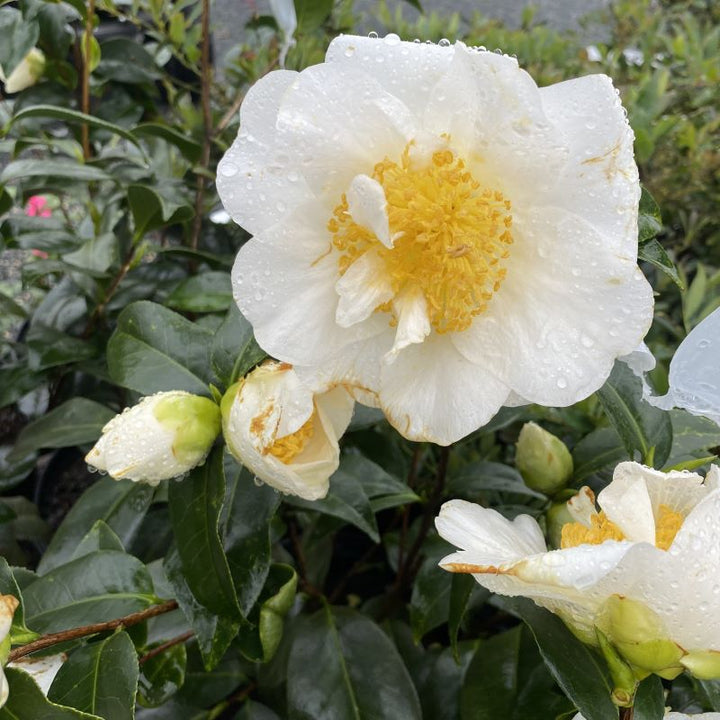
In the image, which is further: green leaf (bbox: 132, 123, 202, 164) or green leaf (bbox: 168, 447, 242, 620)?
green leaf (bbox: 132, 123, 202, 164)

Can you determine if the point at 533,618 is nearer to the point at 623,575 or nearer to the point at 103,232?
the point at 623,575

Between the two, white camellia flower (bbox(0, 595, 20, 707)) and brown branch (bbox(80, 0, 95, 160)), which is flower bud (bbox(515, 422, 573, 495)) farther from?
brown branch (bbox(80, 0, 95, 160))

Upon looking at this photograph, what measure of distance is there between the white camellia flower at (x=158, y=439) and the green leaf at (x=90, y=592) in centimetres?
10

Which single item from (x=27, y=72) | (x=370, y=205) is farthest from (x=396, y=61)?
(x=27, y=72)

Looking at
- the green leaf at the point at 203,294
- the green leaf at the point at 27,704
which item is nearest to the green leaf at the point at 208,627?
the green leaf at the point at 27,704

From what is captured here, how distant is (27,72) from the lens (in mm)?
1062

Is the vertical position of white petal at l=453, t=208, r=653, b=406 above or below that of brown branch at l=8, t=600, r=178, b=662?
above

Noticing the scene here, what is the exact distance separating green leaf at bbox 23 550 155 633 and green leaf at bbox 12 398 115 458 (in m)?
0.24

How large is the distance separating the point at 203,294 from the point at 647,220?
1.71ft

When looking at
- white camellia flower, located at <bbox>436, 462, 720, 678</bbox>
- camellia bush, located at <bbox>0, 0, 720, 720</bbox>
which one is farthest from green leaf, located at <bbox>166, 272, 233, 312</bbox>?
white camellia flower, located at <bbox>436, 462, 720, 678</bbox>

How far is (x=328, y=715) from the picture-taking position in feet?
2.29

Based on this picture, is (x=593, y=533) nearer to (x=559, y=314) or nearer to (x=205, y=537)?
(x=559, y=314)

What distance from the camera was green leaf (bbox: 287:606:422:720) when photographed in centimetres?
70

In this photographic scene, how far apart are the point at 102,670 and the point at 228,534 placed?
13 cm
